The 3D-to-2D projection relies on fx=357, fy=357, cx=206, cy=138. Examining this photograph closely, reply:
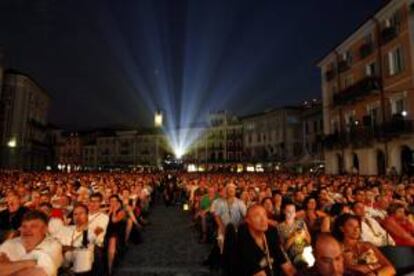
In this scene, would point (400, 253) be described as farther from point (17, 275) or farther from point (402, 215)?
point (17, 275)

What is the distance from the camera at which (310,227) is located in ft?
24.0

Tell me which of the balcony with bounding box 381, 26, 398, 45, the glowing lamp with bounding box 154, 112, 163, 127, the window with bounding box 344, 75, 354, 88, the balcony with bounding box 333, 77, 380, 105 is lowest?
the balcony with bounding box 333, 77, 380, 105

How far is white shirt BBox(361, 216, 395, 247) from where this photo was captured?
6332 mm

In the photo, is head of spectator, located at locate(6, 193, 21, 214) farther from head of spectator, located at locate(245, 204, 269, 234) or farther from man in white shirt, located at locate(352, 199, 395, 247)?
man in white shirt, located at locate(352, 199, 395, 247)

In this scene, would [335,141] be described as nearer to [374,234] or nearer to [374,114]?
[374,114]

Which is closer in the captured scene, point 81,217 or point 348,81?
point 81,217

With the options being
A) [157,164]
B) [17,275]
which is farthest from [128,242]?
[157,164]

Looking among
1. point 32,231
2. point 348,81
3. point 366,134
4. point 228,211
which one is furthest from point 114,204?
point 348,81

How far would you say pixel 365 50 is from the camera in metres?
31.7

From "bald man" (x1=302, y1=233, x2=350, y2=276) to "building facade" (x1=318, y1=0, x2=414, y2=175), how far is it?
81.3ft

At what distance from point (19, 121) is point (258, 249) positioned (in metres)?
57.8

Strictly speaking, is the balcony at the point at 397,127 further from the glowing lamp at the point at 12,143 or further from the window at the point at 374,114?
the glowing lamp at the point at 12,143

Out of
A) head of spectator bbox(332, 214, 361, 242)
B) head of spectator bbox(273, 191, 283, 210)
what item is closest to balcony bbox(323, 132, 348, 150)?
head of spectator bbox(273, 191, 283, 210)

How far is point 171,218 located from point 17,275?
13.2 meters
